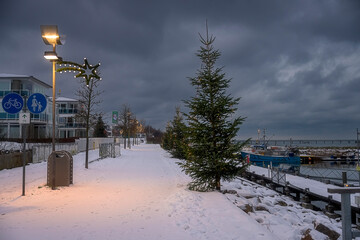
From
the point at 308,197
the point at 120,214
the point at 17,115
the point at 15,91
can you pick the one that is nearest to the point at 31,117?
the point at 17,115

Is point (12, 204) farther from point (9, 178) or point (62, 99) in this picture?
point (62, 99)

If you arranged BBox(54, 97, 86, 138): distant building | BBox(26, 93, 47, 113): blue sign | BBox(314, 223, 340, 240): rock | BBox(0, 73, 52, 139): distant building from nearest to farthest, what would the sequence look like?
BBox(314, 223, 340, 240): rock
BBox(26, 93, 47, 113): blue sign
BBox(0, 73, 52, 139): distant building
BBox(54, 97, 86, 138): distant building

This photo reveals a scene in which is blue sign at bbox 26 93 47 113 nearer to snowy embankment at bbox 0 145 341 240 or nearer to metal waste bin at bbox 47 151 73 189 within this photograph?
metal waste bin at bbox 47 151 73 189

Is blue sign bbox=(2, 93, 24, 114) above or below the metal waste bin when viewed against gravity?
above

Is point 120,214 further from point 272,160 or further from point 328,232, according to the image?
point 272,160

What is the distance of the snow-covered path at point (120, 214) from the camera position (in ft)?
18.4

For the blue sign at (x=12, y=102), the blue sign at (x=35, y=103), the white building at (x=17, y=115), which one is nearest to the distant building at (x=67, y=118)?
the white building at (x=17, y=115)

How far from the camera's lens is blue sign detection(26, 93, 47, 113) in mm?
9633

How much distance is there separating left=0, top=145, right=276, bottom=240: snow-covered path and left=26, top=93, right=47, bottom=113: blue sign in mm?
2941

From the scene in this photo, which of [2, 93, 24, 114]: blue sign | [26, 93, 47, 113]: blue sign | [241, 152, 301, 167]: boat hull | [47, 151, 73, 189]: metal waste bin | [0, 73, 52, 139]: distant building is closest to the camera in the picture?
[2, 93, 24, 114]: blue sign

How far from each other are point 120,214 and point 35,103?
5.42 m

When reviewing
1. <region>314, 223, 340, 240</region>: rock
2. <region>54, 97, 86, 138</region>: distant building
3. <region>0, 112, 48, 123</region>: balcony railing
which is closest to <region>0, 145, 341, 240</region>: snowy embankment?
<region>314, 223, 340, 240</region>: rock

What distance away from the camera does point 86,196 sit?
9188mm

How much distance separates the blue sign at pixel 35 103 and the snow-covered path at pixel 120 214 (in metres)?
2.94
